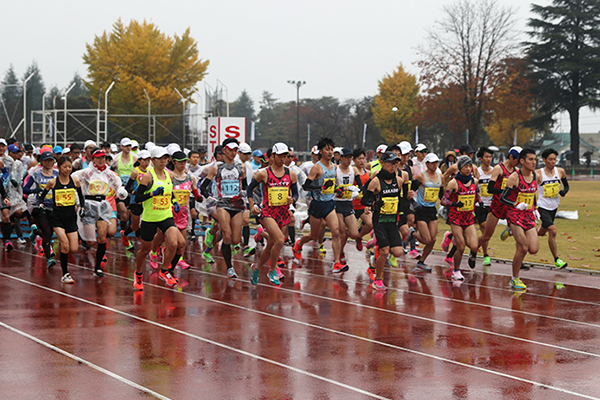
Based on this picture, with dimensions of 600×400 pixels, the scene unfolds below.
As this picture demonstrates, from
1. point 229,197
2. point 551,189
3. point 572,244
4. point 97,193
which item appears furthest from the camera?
point 572,244

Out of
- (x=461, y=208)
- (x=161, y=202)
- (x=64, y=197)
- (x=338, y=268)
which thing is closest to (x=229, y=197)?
(x=161, y=202)

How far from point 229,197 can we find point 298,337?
4.62 metres

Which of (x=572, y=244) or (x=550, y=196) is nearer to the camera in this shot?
(x=550, y=196)

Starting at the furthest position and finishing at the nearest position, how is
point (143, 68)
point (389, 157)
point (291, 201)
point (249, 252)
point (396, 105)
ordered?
point (396, 105) → point (143, 68) → point (249, 252) → point (291, 201) → point (389, 157)

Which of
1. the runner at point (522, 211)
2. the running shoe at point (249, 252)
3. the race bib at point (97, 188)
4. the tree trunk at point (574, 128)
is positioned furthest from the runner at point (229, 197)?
the tree trunk at point (574, 128)

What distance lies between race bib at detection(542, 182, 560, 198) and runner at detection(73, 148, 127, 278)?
24.4 ft

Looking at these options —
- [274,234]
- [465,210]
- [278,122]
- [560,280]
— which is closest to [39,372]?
[274,234]

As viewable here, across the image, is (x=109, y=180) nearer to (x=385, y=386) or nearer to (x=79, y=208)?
(x=79, y=208)

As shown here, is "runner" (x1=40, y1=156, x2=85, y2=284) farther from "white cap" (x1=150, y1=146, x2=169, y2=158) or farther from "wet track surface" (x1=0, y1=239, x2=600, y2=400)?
"white cap" (x1=150, y1=146, x2=169, y2=158)

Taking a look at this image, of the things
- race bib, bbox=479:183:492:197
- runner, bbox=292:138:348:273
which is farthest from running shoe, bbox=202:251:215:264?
race bib, bbox=479:183:492:197

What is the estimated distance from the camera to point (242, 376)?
6.75m

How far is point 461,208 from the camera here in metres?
12.7

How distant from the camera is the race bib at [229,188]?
1254cm

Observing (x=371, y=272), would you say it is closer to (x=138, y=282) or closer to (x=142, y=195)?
(x=138, y=282)
